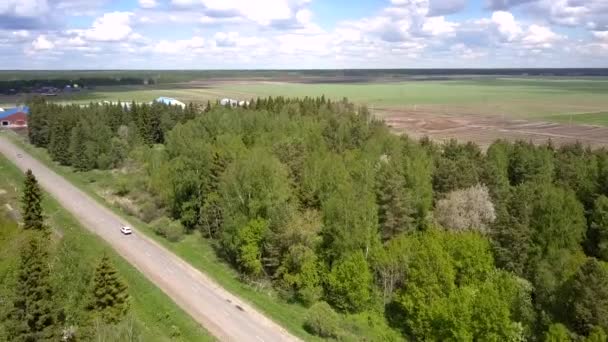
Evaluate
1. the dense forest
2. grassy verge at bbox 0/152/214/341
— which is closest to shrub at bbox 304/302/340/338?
the dense forest

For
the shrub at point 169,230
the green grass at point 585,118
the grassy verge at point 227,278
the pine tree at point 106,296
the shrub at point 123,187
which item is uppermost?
the green grass at point 585,118

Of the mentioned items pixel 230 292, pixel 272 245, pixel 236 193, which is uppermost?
pixel 236 193

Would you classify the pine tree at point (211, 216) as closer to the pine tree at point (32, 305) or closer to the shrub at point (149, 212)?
the shrub at point (149, 212)

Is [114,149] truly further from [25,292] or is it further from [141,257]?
[25,292]

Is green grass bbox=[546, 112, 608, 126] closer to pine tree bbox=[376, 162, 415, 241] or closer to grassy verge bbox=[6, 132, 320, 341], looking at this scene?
pine tree bbox=[376, 162, 415, 241]

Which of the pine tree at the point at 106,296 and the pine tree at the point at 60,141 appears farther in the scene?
the pine tree at the point at 60,141

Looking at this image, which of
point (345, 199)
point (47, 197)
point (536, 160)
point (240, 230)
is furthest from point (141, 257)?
point (536, 160)

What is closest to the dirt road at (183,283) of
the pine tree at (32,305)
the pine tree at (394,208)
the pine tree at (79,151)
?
the pine tree at (32,305)
